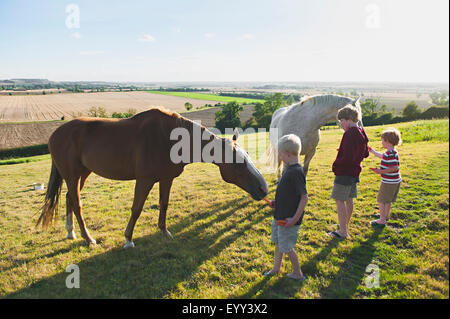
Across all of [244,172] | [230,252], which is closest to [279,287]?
[230,252]

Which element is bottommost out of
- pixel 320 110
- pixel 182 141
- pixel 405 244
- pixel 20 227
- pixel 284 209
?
pixel 20 227

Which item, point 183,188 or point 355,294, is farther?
point 183,188

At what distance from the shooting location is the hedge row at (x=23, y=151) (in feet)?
82.5

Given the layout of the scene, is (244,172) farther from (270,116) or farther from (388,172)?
(270,116)

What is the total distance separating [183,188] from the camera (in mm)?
7211

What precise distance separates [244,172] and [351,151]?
162 cm

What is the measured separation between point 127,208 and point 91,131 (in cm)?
254

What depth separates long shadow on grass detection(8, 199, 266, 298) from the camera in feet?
9.80

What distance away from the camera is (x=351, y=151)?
3.55 metres

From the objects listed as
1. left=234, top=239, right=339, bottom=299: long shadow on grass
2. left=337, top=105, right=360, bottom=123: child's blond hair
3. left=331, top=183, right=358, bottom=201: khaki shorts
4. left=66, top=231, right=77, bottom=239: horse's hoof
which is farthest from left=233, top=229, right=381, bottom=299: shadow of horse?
left=66, top=231, right=77, bottom=239: horse's hoof

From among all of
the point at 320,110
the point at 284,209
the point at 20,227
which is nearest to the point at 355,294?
the point at 284,209

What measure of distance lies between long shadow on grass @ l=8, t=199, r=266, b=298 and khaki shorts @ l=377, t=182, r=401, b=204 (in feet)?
7.31

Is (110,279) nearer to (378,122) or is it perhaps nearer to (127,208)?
(127,208)

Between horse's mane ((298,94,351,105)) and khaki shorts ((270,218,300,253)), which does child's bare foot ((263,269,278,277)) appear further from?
horse's mane ((298,94,351,105))
